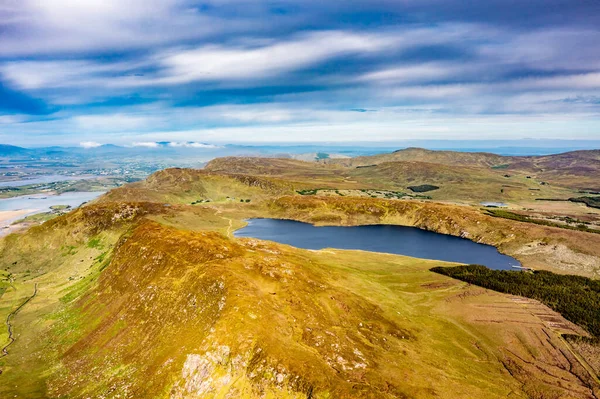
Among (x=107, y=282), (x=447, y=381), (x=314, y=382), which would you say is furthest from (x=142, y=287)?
(x=447, y=381)

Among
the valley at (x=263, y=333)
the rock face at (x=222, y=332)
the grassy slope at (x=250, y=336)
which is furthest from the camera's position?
the valley at (x=263, y=333)

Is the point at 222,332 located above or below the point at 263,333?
below

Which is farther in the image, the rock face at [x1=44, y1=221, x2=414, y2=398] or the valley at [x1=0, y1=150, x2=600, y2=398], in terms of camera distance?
the valley at [x1=0, y1=150, x2=600, y2=398]

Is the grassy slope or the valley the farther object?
the valley

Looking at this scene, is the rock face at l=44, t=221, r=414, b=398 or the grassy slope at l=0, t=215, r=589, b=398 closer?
the rock face at l=44, t=221, r=414, b=398

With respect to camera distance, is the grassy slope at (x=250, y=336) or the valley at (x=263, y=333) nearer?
the grassy slope at (x=250, y=336)

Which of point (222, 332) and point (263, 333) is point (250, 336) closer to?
point (263, 333)

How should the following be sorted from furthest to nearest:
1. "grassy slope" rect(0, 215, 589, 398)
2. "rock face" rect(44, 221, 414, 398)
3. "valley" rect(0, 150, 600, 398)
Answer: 1. "valley" rect(0, 150, 600, 398)
2. "grassy slope" rect(0, 215, 589, 398)
3. "rock face" rect(44, 221, 414, 398)

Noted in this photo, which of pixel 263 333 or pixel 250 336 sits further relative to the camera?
pixel 263 333

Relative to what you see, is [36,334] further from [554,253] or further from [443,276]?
[554,253]

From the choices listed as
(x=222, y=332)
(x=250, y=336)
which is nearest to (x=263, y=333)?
(x=250, y=336)

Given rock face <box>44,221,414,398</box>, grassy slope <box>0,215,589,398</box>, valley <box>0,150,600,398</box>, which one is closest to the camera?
rock face <box>44,221,414,398</box>

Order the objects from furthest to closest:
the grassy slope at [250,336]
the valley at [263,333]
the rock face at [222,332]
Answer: the valley at [263,333], the grassy slope at [250,336], the rock face at [222,332]
